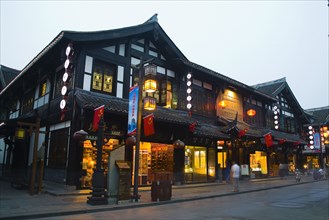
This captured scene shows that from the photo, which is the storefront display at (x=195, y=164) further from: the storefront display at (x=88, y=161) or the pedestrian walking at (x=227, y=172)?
the storefront display at (x=88, y=161)

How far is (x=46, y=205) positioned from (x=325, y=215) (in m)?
10.3

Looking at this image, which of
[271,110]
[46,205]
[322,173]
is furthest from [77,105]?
[322,173]

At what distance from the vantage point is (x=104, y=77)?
716 inches

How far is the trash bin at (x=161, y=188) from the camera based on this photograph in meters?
13.2

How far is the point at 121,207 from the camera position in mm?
11492

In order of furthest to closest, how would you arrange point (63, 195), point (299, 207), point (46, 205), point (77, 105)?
point (77, 105), point (63, 195), point (299, 207), point (46, 205)

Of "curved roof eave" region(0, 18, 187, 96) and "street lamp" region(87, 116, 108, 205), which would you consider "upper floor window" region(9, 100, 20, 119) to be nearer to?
"curved roof eave" region(0, 18, 187, 96)

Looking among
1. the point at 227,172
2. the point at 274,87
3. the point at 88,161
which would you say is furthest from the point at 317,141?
the point at 88,161

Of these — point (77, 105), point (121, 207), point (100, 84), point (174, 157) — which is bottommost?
point (121, 207)

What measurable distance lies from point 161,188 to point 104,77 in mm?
8387

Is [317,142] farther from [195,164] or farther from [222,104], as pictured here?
[195,164]

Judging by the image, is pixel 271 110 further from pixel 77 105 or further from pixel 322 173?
pixel 77 105

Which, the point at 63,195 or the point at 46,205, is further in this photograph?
the point at 63,195

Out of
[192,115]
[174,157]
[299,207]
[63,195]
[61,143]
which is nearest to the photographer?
[299,207]
